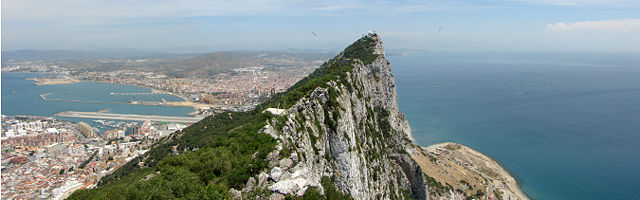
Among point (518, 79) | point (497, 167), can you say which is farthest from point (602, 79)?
point (497, 167)

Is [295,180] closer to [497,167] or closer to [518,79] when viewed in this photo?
[497,167]

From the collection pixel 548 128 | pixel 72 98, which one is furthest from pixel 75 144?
pixel 548 128

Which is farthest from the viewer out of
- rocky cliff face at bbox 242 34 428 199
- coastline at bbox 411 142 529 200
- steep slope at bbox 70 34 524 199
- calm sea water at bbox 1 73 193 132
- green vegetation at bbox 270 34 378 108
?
calm sea water at bbox 1 73 193 132

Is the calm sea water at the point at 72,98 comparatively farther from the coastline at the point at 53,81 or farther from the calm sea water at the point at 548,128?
the calm sea water at the point at 548,128

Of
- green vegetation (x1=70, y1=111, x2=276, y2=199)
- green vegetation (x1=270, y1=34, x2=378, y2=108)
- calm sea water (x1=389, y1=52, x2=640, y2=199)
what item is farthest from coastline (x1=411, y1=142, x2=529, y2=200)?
green vegetation (x1=70, y1=111, x2=276, y2=199)

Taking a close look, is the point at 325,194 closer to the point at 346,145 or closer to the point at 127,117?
the point at 346,145

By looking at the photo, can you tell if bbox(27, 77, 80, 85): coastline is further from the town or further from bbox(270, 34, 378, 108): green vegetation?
bbox(270, 34, 378, 108): green vegetation
